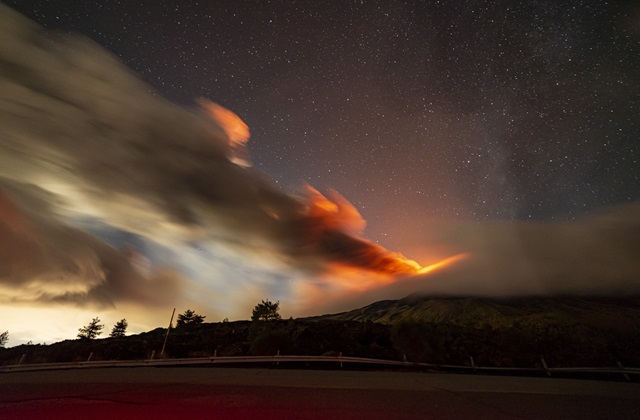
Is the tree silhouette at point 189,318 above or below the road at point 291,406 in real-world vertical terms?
above

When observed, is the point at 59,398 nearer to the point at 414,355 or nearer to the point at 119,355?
the point at 414,355

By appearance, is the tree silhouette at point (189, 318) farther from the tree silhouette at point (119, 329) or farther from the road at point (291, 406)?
the road at point (291, 406)

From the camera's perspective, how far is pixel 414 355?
2680 centimetres

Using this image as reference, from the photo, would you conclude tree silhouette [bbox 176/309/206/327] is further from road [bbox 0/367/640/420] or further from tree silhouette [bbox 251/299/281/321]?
road [bbox 0/367/640/420]

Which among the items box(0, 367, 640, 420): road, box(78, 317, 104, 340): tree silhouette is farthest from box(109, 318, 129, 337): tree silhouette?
box(0, 367, 640, 420): road

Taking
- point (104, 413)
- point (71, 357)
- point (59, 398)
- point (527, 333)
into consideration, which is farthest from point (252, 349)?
point (71, 357)

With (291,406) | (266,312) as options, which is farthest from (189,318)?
(291,406)

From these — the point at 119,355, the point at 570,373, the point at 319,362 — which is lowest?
the point at 570,373

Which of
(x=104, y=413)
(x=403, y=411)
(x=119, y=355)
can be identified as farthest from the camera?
(x=119, y=355)

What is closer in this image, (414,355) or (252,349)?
(252,349)

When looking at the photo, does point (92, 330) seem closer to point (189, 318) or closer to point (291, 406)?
point (189, 318)

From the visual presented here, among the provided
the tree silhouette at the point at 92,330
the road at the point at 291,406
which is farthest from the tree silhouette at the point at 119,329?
the road at the point at 291,406

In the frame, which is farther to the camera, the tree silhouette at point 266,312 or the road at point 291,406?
the tree silhouette at point 266,312

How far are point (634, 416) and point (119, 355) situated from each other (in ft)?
156
